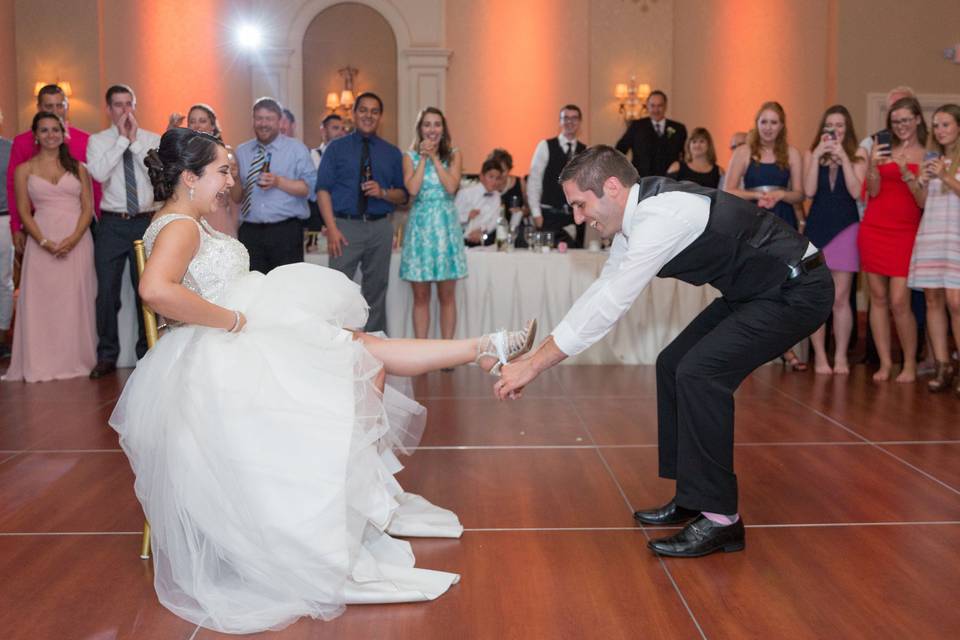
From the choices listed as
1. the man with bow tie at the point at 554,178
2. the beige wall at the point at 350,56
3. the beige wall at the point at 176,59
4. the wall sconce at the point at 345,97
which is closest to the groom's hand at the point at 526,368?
the man with bow tie at the point at 554,178

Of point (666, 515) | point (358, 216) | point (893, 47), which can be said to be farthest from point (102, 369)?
point (893, 47)

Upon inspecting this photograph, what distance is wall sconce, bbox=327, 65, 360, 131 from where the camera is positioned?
1087 cm

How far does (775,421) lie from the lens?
4.31 metres

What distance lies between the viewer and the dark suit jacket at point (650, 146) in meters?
7.82

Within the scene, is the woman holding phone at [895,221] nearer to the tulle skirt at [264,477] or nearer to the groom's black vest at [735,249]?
the groom's black vest at [735,249]

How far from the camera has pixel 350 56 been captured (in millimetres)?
10805

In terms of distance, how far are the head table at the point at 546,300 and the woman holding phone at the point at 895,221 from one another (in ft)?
3.52

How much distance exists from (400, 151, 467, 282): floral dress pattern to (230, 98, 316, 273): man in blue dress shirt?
648mm

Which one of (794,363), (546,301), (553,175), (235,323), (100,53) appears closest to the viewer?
(235,323)

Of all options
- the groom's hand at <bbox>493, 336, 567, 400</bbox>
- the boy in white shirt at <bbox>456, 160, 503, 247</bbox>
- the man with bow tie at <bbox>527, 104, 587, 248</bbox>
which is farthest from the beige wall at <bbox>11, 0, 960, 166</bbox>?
the groom's hand at <bbox>493, 336, 567, 400</bbox>

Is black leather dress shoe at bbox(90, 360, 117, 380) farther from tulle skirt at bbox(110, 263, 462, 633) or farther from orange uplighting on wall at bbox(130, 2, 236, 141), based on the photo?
orange uplighting on wall at bbox(130, 2, 236, 141)

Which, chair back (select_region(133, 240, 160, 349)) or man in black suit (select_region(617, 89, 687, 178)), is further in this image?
man in black suit (select_region(617, 89, 687, 178))

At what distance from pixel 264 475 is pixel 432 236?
3.56m

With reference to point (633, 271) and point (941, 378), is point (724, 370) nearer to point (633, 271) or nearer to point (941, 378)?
point (633, 271)
